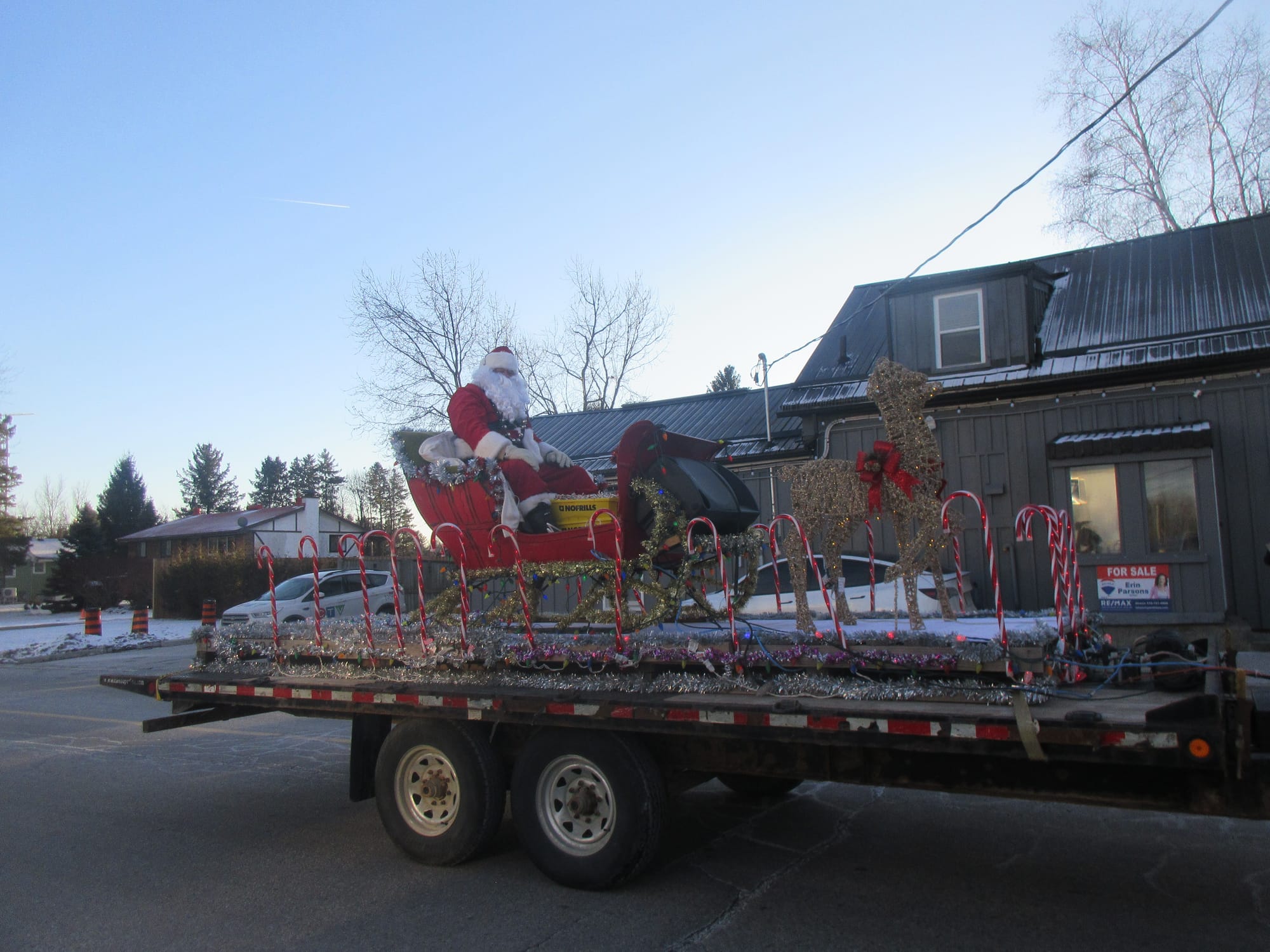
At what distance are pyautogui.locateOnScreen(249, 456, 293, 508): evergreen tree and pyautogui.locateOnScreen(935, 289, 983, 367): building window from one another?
7814cm

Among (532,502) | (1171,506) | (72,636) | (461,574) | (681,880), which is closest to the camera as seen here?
(681,880)

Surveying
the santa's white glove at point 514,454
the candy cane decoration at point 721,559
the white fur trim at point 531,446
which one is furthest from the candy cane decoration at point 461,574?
the candy cane decoration at point 721,559

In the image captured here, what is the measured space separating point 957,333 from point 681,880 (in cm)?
1130

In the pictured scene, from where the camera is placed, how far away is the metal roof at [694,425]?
1574 centimetres

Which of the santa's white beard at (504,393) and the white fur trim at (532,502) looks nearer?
the white fur trim at (532,502)

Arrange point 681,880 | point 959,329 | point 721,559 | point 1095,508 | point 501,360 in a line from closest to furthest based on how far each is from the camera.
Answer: point 681,880 → point 721,559 → point 501,360 → point 1095,508 → point 959,329

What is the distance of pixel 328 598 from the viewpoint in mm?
16219

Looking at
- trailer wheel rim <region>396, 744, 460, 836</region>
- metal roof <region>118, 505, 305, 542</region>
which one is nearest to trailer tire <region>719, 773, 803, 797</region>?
trailer wheel rim <region>396, 744, 460, 836</region>

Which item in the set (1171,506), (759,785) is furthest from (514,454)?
(1171,506)

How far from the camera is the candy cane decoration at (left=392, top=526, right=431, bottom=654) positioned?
563 centimetres

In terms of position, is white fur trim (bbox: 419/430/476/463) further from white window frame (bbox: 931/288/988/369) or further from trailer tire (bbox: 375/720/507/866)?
white window frame (bbox: 931/288/988/369)

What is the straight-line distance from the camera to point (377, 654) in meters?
5.82

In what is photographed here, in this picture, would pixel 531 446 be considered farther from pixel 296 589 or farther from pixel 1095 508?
pixel 296 589

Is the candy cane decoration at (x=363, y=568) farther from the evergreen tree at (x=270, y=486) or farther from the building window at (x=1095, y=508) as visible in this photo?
the evergreen tree at (x=270, y=486)
